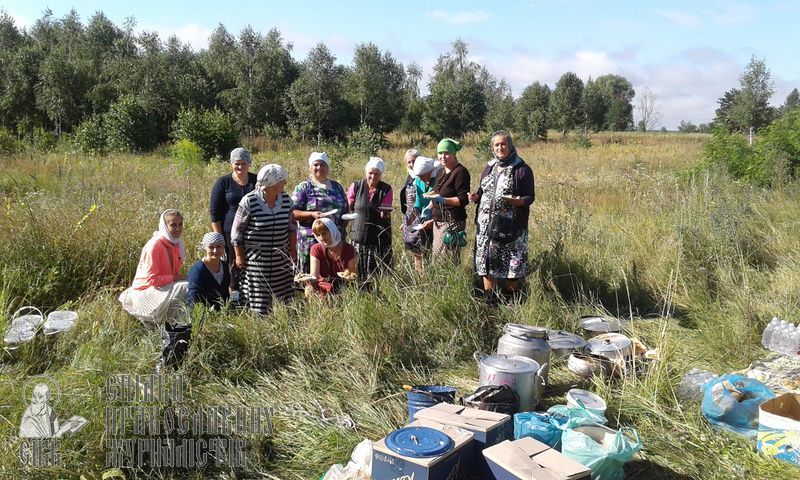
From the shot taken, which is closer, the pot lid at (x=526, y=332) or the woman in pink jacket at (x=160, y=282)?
the pot lid at (x=526, y=332)

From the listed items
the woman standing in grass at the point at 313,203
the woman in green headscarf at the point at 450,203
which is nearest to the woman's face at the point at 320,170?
the woman standing in grass at the point at 313,203

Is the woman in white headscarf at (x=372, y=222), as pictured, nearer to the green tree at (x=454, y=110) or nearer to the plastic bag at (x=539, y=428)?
the plastic bag at (x=539, y=428)

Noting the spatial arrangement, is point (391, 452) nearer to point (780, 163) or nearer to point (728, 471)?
point (728, 471)

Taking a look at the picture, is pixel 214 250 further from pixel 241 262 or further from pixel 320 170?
pixel 320 170

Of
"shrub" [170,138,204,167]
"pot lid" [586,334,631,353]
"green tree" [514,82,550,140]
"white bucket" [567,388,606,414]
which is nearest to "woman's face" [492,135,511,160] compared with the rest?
"pot lid" [586,334,631,353]

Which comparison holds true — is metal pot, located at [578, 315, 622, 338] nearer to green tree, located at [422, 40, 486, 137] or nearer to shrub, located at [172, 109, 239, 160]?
shrub, located at [172, 109, 239, 160]

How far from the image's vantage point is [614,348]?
3.55 meters

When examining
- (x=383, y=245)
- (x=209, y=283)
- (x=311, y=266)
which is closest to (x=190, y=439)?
(x=209, y=283)

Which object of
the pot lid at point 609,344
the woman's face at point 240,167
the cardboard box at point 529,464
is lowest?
the cardboard box at point 529,464

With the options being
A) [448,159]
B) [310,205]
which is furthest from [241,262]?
[448,159]

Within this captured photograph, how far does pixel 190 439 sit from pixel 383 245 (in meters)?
2.52

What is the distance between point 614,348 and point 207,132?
647 inches

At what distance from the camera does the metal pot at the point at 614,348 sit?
A: 139 inches

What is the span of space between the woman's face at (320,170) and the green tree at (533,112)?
28652 millimetres
